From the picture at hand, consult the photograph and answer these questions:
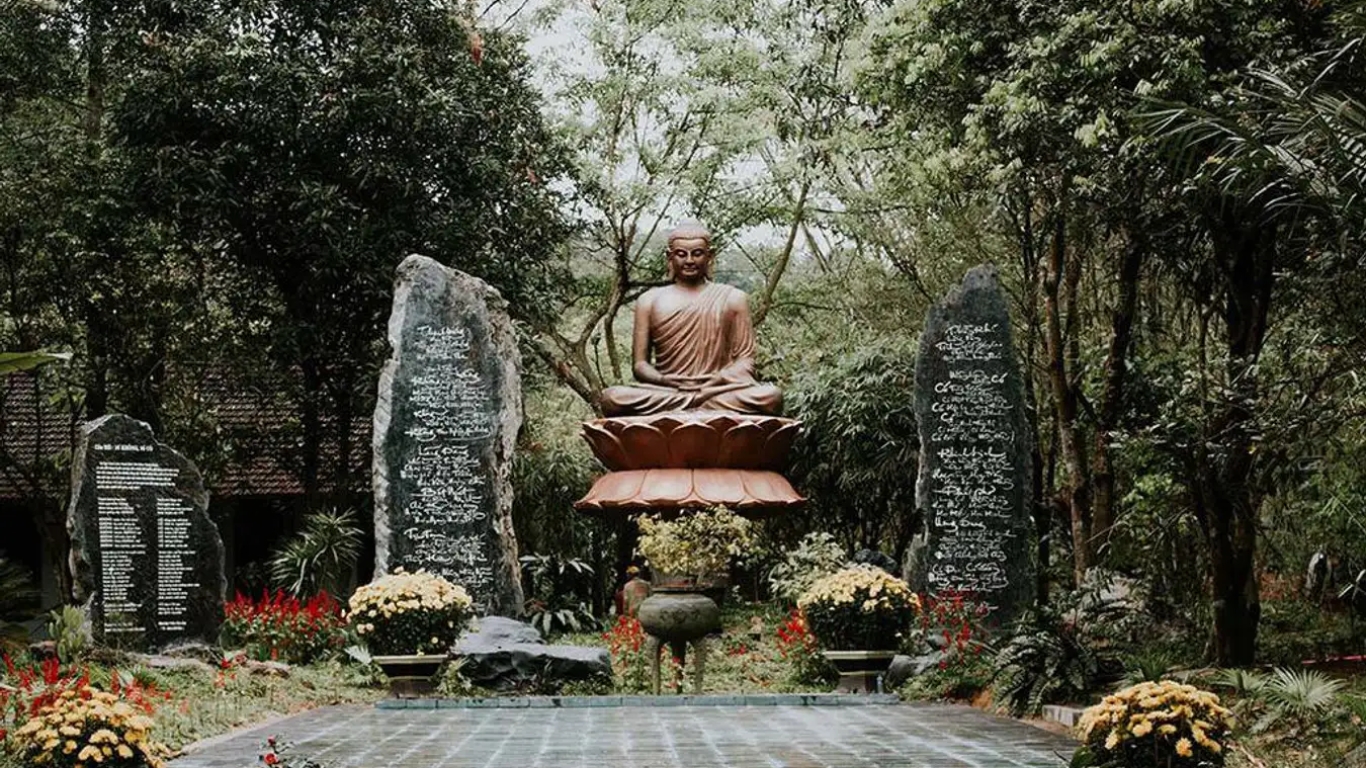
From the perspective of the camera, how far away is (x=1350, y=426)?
10.1 m

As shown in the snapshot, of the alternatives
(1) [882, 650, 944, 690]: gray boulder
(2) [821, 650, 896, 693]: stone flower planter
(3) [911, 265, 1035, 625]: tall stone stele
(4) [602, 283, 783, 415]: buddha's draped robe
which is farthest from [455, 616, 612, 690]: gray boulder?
(4) [602, 283, 783, 415]: buddha's draped robe

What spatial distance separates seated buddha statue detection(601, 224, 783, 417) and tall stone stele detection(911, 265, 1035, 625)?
2038 mm

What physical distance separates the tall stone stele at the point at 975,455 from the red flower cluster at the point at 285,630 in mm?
5194

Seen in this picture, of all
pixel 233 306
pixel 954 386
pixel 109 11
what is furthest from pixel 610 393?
pixel 109 11

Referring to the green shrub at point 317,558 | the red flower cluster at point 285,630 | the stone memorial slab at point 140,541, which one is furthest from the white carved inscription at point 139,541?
the green shrub at point 317,558

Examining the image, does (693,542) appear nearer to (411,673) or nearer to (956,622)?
(411,673)

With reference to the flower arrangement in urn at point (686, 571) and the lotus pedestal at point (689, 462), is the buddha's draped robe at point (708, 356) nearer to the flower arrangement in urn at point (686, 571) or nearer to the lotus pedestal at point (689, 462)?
the lotus pedestal at point (689, 462)

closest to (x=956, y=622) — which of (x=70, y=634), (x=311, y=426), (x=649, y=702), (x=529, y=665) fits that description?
(x=649, y=702)

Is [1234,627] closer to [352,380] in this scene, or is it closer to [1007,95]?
[1007,95]

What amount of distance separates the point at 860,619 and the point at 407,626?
3.26m

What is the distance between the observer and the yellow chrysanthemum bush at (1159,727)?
21.2 feet

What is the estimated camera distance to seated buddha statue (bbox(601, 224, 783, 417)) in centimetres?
1638

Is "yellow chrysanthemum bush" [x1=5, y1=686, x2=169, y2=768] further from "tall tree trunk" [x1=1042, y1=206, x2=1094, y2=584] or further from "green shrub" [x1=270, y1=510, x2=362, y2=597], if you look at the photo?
"tall tree trunk" [x1=1042, y1=206, x2=1094, y2=584]

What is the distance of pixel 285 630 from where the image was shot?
1348 centimetres
